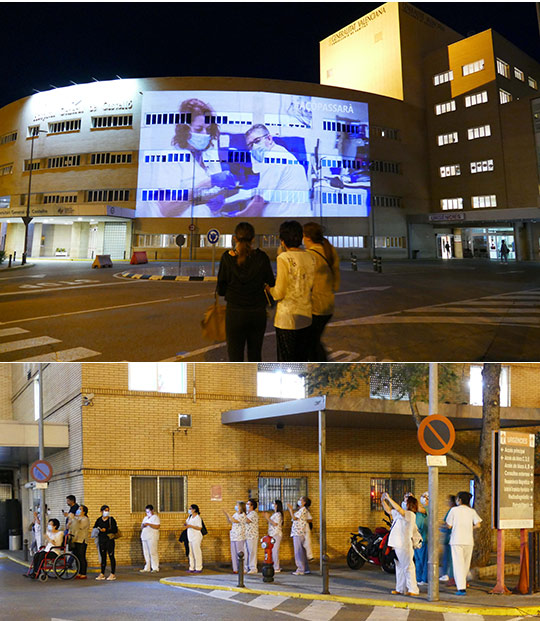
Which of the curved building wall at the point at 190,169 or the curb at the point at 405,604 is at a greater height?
the curved building wall at the point at 190,169

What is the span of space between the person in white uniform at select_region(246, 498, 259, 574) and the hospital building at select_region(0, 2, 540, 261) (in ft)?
149

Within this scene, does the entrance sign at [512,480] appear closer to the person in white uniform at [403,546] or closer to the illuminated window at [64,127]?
the person in white uniform at [403,546]

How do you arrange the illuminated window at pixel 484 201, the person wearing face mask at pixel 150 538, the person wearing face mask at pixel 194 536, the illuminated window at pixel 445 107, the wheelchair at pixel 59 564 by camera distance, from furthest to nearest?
the illuminated window at pixel 445 107 < the illuminated window at pixel 484 201 < the person wearing face mask at pixel 150 538 < the person wearing face mask at pixel 194 536 < the wheelchair at pixel 59 564

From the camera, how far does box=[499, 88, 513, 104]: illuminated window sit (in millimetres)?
66363

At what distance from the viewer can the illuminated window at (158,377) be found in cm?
1431

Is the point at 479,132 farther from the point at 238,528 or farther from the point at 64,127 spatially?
the point at 238,528

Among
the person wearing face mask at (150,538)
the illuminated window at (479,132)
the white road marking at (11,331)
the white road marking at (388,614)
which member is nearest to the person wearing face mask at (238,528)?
the person wearing face mask at (150,538)

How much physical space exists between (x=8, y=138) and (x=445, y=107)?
147ft

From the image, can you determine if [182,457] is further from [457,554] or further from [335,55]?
[335,55]

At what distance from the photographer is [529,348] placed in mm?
11164

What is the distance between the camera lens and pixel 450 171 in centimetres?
6981

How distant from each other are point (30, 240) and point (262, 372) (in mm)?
54721

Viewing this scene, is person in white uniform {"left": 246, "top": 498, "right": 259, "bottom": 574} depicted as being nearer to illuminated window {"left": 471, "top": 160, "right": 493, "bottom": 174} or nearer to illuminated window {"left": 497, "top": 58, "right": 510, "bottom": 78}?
illuminated window {"left": 471, "top": 160, "right": 493, "bottom": 174}

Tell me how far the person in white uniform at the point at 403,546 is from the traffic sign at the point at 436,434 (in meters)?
1.02
